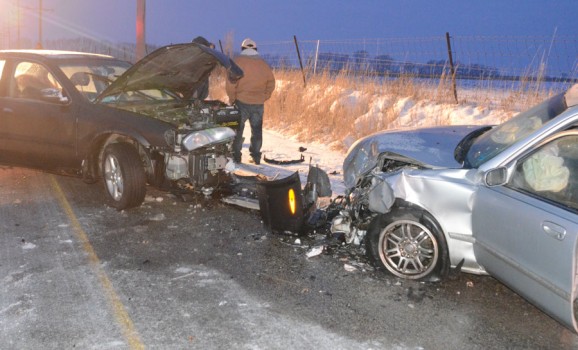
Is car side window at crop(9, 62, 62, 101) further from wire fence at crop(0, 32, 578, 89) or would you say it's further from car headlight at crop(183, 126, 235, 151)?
wire fence at crop(0, 32, 578, 89)

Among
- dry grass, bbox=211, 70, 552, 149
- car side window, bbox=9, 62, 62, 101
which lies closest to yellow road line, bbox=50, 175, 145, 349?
car side window, bbox=9, 62, 62, 101

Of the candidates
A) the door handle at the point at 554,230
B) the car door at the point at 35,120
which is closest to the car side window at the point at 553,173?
the door handle at the point at 554,230

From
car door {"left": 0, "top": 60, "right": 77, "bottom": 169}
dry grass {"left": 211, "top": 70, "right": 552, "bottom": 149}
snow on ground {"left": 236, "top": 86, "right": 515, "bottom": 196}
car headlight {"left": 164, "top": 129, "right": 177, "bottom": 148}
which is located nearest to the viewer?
car headlight {"left": 164, "top": 129, "right": 177, "bottom": 148}

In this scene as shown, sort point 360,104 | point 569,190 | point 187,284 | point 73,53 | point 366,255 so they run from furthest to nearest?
point 360,104 → point 73,53 → point 366,255 → point 187,284 → point 569,190

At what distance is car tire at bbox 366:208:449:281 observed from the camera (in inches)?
160

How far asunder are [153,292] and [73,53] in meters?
4.20

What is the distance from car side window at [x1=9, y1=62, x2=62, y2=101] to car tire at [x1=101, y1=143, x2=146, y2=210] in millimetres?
Result: 1119

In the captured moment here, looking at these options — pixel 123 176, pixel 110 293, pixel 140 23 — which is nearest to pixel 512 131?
pixel 110 293

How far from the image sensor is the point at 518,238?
3.37 meters

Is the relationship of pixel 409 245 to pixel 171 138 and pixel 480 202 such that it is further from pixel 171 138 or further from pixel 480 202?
pixel 171 138

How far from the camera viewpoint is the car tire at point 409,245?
160 inches

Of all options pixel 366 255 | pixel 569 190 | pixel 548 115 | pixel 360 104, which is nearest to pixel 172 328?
pixel 366 255

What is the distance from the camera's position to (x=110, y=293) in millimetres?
3934

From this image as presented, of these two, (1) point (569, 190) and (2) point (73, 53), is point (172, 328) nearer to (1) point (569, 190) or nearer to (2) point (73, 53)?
(1) point (569, 190)
